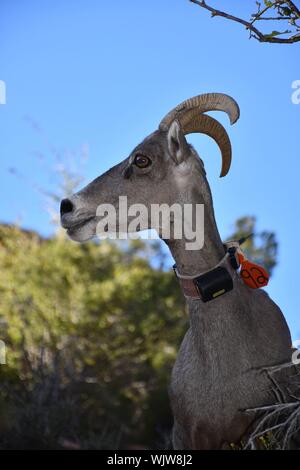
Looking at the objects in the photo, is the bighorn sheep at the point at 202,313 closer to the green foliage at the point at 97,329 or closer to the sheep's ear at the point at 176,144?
A: the sheep's ear at the point at 176,144

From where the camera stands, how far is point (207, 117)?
16.6 ft

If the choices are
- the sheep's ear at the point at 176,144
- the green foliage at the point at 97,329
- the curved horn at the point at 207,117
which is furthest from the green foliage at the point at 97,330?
the sheep's ear at the point at 176,144

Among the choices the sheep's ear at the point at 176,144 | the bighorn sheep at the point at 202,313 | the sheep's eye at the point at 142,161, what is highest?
the sheep's ear at the point at 176,144

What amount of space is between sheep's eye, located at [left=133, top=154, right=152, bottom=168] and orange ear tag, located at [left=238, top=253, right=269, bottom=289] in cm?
92

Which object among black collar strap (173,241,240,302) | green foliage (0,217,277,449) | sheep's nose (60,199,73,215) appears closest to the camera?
black collar strap (173,241,240,302)

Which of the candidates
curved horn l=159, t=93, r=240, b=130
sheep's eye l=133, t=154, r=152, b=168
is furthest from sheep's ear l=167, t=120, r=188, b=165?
curved horn l=159, t=93, r=240, b=130

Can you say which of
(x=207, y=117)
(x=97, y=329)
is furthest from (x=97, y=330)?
(x=207, y=117)

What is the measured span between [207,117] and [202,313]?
4.79 ft

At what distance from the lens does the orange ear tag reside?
15.3 ft

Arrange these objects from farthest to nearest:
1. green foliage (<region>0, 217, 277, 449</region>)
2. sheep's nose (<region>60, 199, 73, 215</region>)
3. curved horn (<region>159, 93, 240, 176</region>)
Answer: green foliage (<region>0, 217, 277, 449</region>) < curved horn (<region>159, 93, 240, 176</region>) < sheep's nose (<region>60, 199, 73, 215</region>)

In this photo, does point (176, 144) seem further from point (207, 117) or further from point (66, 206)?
point (66, 206)

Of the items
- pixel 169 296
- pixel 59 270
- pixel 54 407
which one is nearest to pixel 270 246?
pixel 169 296

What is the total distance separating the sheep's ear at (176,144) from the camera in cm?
459

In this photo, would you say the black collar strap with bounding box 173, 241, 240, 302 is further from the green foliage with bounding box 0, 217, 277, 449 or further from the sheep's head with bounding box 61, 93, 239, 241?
the green foliage with bounding box 0, 217, 277, 449
